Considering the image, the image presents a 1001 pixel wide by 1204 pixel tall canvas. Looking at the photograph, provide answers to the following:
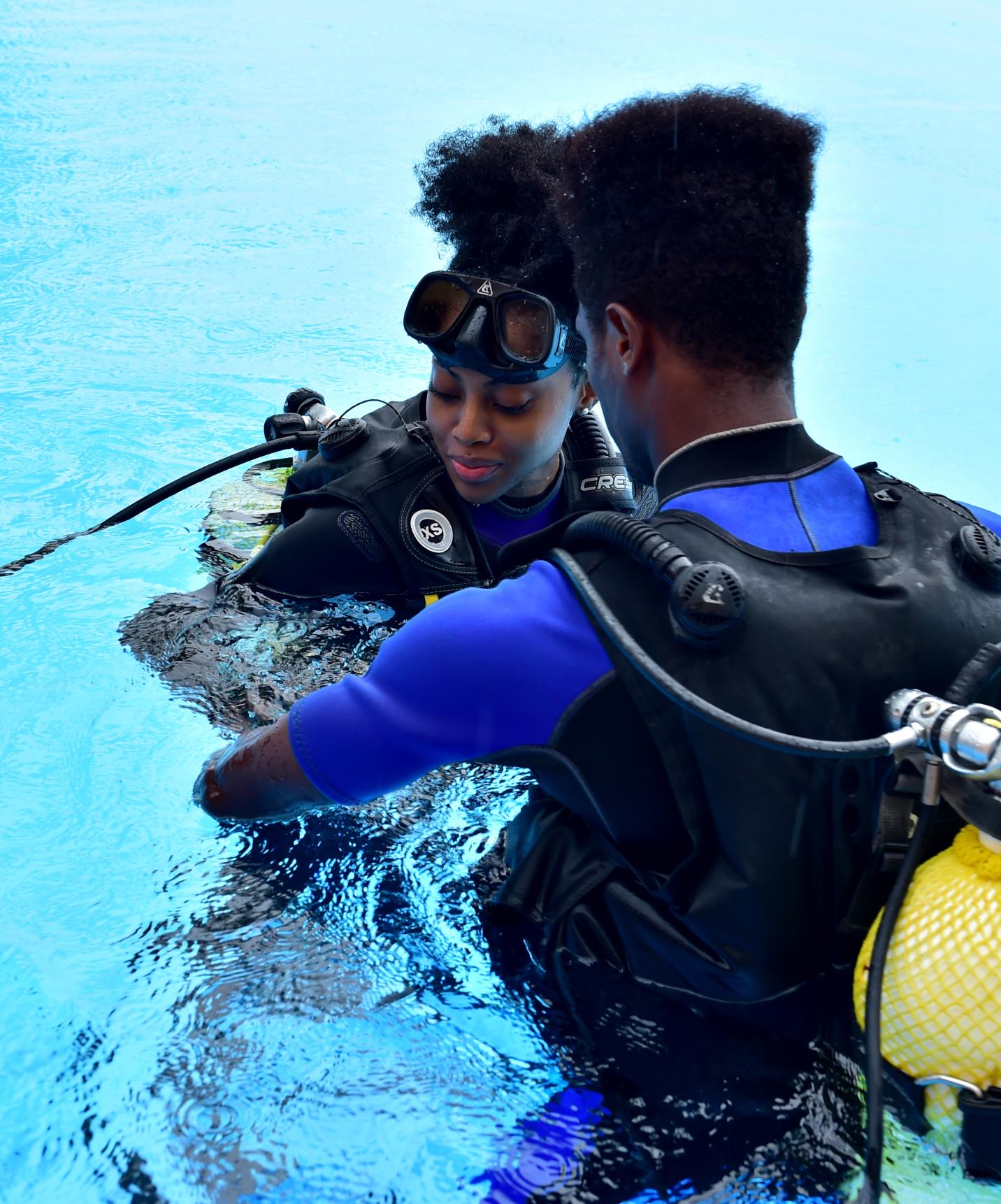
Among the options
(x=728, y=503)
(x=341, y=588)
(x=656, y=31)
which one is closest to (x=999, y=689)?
(x=728, y=503)

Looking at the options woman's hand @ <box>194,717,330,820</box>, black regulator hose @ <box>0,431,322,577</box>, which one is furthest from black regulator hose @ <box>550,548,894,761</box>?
A: black regulator hose @ <box>0,431,322,577</box>

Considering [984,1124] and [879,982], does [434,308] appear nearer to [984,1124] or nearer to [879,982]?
[879,982]

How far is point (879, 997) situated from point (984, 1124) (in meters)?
0.17

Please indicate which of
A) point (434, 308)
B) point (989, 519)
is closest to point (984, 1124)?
point (989, 519)

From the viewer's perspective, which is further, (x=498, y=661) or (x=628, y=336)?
(x=628, y=336)

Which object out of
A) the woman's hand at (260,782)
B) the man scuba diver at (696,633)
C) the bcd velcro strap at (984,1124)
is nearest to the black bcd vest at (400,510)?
the woman's hand at (260,782)

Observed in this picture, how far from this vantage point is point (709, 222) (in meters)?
1.50

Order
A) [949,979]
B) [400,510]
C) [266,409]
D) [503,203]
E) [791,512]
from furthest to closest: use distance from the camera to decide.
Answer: [266,409] → [503,203] → [400,510] → [791,512] → [949,979]

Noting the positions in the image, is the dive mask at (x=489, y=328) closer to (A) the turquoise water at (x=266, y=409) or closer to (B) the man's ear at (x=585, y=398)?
(B) the man's ear at (x=585, y=398)

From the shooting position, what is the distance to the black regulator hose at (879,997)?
50.1 inches

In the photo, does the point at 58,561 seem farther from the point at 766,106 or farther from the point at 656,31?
the point at 656,31

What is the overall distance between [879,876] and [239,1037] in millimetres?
980

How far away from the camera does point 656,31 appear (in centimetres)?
1141

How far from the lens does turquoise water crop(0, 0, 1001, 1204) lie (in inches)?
68.4
